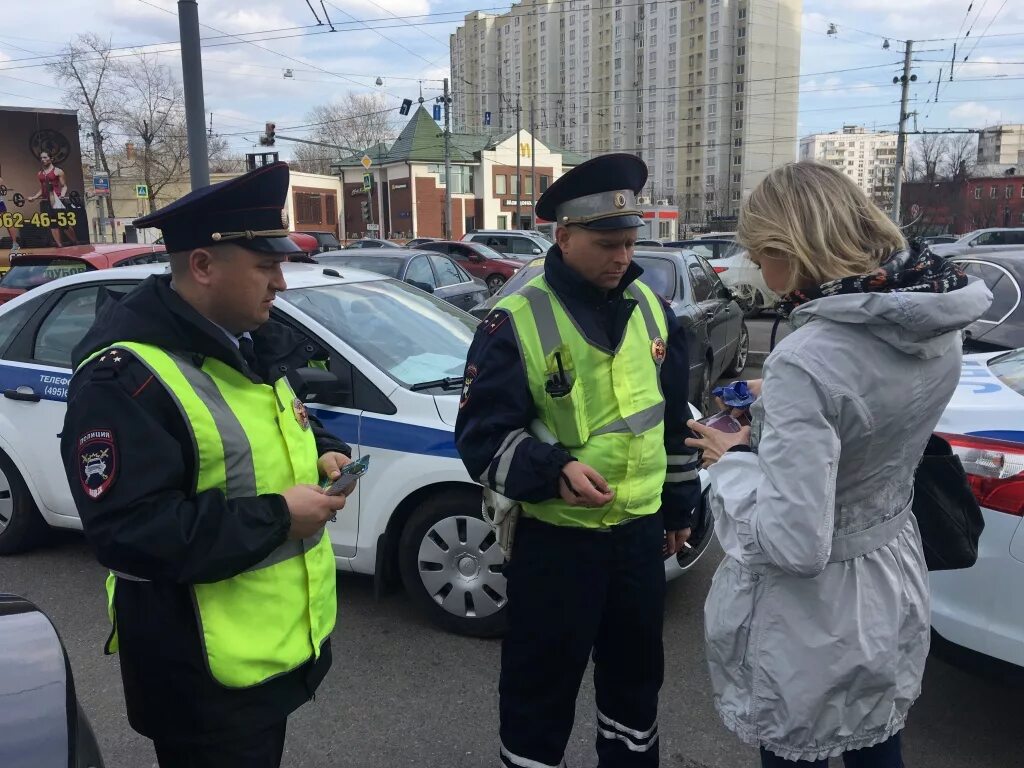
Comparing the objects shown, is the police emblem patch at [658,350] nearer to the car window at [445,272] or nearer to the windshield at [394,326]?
the windshield at [394,326]

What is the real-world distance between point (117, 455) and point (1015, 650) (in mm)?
2635

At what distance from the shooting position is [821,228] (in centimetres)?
160

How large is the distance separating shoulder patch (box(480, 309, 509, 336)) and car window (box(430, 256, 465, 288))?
8746 millimetres

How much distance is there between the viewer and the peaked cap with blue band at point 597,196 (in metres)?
2.20

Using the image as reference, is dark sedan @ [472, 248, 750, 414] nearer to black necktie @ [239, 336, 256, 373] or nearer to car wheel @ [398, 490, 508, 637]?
car wheel @ [398, 490, 508, 637]

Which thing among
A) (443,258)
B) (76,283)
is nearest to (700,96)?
(443,258)

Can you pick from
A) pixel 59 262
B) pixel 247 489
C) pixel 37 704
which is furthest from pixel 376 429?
pixel 59 262

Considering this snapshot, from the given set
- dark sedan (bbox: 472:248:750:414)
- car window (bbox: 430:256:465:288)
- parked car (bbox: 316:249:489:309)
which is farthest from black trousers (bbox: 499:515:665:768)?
car window (bbox: 430:256:465:288)

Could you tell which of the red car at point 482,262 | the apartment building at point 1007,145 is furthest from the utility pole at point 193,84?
the apartment building at point 1007,145

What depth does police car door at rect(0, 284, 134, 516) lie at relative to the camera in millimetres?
4125

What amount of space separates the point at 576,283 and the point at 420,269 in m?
8.60

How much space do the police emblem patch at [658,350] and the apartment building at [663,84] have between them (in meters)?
73.0

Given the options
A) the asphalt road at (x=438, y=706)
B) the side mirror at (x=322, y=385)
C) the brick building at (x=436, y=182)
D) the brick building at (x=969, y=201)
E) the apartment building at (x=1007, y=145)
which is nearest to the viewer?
the asphalt road at (x=438, y=706)

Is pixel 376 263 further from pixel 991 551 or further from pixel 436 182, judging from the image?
pixel 436 182
